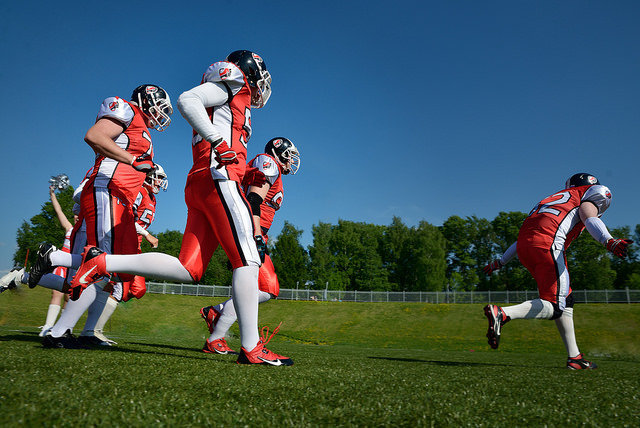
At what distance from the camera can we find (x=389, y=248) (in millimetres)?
56812

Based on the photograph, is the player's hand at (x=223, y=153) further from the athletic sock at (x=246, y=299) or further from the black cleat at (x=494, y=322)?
the black cleat at (x=494, y=322)

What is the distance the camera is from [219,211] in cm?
292

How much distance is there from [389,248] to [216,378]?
5610 centimetres

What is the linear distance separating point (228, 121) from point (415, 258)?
50.3 m

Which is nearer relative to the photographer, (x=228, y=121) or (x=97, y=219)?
(x=228, y=121)

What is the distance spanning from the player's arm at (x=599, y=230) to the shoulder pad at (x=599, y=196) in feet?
0.16

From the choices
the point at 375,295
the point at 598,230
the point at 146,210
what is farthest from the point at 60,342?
the point at 375,295

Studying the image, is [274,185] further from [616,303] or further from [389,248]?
[389,248]

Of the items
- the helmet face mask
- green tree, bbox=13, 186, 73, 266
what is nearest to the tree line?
green tree, bbox=13, 186, 73, 266

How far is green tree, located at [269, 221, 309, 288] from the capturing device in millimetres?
48719

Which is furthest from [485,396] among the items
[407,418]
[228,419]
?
[228,419]

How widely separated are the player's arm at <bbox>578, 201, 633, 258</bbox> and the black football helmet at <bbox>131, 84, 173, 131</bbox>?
4.89 m

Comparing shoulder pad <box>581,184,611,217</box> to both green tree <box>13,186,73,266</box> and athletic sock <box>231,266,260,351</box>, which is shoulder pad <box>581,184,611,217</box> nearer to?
athletic sock <box>231,266,260,351</box>

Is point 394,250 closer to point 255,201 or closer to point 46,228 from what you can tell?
point 46,228
